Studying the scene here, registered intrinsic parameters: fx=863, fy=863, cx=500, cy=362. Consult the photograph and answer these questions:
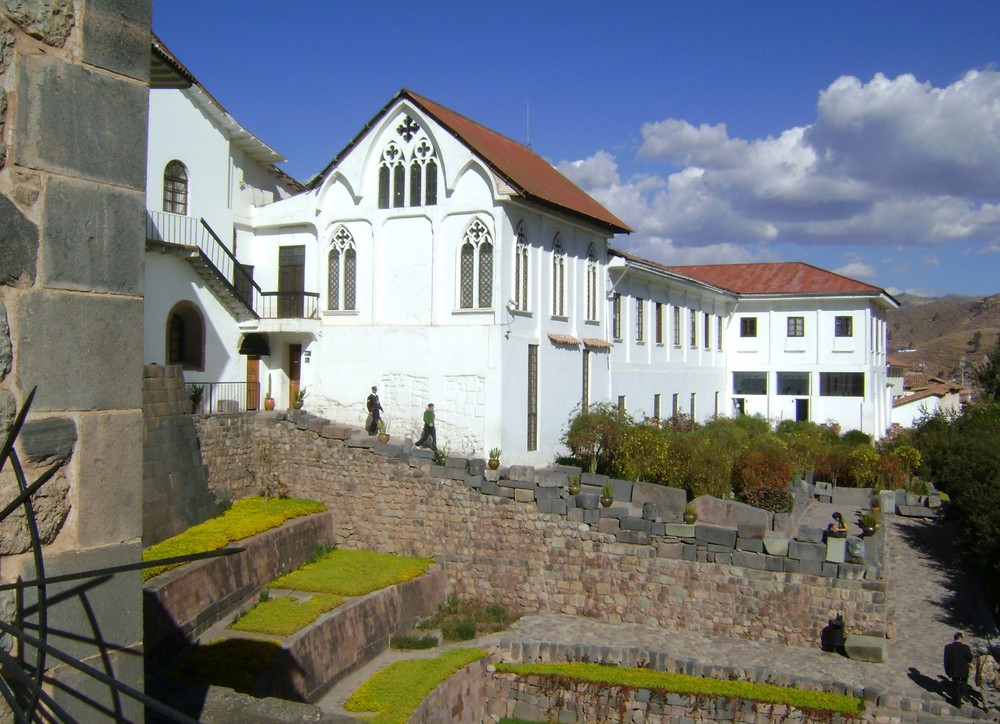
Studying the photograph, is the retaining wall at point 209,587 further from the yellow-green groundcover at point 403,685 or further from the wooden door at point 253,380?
the wooden door at point 253,380

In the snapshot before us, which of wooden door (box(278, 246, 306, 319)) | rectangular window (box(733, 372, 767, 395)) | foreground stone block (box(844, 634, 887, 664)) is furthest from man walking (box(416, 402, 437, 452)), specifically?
rectangular window (box(733, 372, 767, 395))

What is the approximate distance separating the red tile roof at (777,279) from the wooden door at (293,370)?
59.0 ft

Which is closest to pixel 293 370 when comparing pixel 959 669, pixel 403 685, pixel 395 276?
pixel 395 276

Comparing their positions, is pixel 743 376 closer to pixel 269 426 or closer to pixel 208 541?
pixel 269 426

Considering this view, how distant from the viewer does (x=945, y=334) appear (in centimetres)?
11906

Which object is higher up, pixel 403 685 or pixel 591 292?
pixel 591 292

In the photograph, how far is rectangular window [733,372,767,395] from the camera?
3788 centimetres

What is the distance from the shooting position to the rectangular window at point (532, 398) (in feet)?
72.6

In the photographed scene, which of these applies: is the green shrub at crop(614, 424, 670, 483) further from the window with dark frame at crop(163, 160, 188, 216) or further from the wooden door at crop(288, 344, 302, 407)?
the window with dark frame at crop(163, 160, 188, 216)

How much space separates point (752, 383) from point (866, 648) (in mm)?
23892

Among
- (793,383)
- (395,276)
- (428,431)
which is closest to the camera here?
(428,431)

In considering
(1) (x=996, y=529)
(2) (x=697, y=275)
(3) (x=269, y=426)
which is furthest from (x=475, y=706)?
(2) (x=697, y=275)

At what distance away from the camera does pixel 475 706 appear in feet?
49.4

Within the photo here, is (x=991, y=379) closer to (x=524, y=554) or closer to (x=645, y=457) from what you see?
(x=645, y=457)
